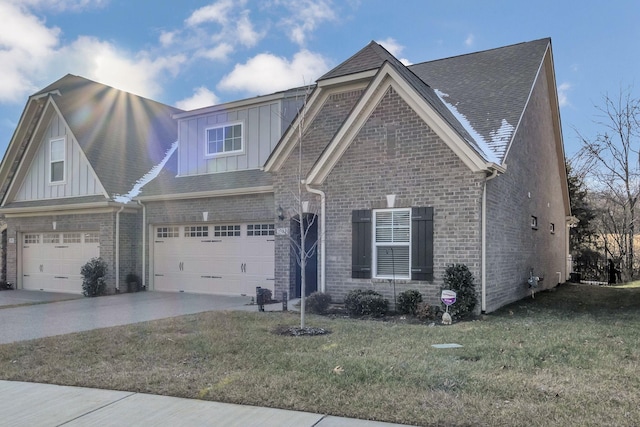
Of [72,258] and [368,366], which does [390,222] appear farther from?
[72,258]

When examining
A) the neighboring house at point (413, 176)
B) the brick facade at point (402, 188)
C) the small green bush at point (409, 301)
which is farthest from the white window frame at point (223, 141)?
the small green bush at point (409, 301)

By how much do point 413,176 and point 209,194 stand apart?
6.57m

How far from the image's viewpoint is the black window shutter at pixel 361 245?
36.1ft

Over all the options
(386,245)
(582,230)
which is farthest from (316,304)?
(582,230)

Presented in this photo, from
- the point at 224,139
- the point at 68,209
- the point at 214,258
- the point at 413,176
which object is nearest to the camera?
the point at 413,176

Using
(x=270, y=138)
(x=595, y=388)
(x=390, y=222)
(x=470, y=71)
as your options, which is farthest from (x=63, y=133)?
(x=595, y=388)

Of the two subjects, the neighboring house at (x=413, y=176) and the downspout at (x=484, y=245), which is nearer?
the downspout at (x=484, y=245)

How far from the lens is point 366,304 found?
10109mm

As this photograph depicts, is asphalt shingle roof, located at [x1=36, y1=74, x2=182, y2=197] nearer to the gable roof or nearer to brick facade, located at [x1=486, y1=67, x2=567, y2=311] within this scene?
the gable roof

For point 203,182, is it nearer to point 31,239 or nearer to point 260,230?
point 260,230

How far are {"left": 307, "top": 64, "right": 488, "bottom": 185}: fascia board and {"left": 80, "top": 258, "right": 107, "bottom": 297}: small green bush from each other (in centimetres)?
827

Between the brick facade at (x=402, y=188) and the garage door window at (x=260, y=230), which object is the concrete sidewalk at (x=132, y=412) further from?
the garage door window at (x=260, y=230)

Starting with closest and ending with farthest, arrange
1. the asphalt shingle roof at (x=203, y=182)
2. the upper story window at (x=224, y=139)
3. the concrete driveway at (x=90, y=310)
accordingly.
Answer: the concrete driveway at (x=90, y=310)
the asphalt shingle roof at (x=203, y=182)
the upper story window at (x=224, y=139)

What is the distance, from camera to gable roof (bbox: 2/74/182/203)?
1695 centimetres
